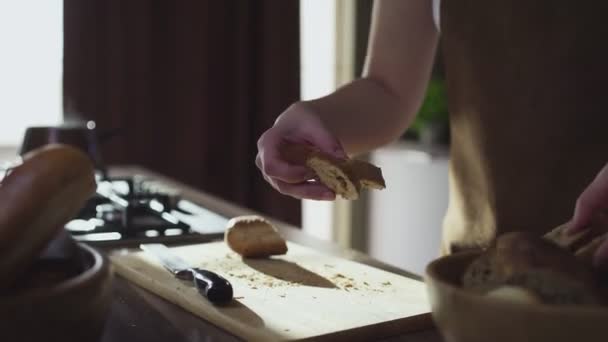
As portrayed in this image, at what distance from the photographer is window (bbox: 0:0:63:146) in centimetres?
289

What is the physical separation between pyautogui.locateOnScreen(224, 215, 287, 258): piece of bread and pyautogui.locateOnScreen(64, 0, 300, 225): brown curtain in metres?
1.99

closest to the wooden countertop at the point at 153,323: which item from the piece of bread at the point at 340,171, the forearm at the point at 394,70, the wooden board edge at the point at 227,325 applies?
the wooden board edge at the point at 227,325

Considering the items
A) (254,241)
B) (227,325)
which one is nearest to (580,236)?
(227,325)

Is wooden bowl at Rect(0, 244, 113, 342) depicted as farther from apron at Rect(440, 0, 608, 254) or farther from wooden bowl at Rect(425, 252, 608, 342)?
apron at Rect(440, 0, 608, 254)

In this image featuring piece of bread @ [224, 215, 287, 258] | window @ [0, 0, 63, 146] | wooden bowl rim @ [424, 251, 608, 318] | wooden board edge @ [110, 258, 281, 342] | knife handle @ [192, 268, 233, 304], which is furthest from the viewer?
window @ [0, 0, 63, 146]

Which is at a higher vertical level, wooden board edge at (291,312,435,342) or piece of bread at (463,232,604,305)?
piece of bread at (463,232,604,305)

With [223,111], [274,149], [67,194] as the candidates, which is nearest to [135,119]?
[223,111]

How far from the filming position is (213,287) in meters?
0.92

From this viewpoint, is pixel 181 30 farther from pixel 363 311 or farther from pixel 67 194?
pixel 67 194

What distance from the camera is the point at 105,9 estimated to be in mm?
2994

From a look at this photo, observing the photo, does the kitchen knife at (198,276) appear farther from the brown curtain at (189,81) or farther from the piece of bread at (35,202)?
the brown curtain at (189,81)

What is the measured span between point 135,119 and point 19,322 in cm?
271

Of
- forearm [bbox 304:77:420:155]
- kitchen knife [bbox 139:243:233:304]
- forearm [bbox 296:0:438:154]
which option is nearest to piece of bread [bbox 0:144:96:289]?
kitchen knife [bbox 139:243:233:304]

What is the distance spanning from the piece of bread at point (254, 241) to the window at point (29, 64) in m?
1.89
